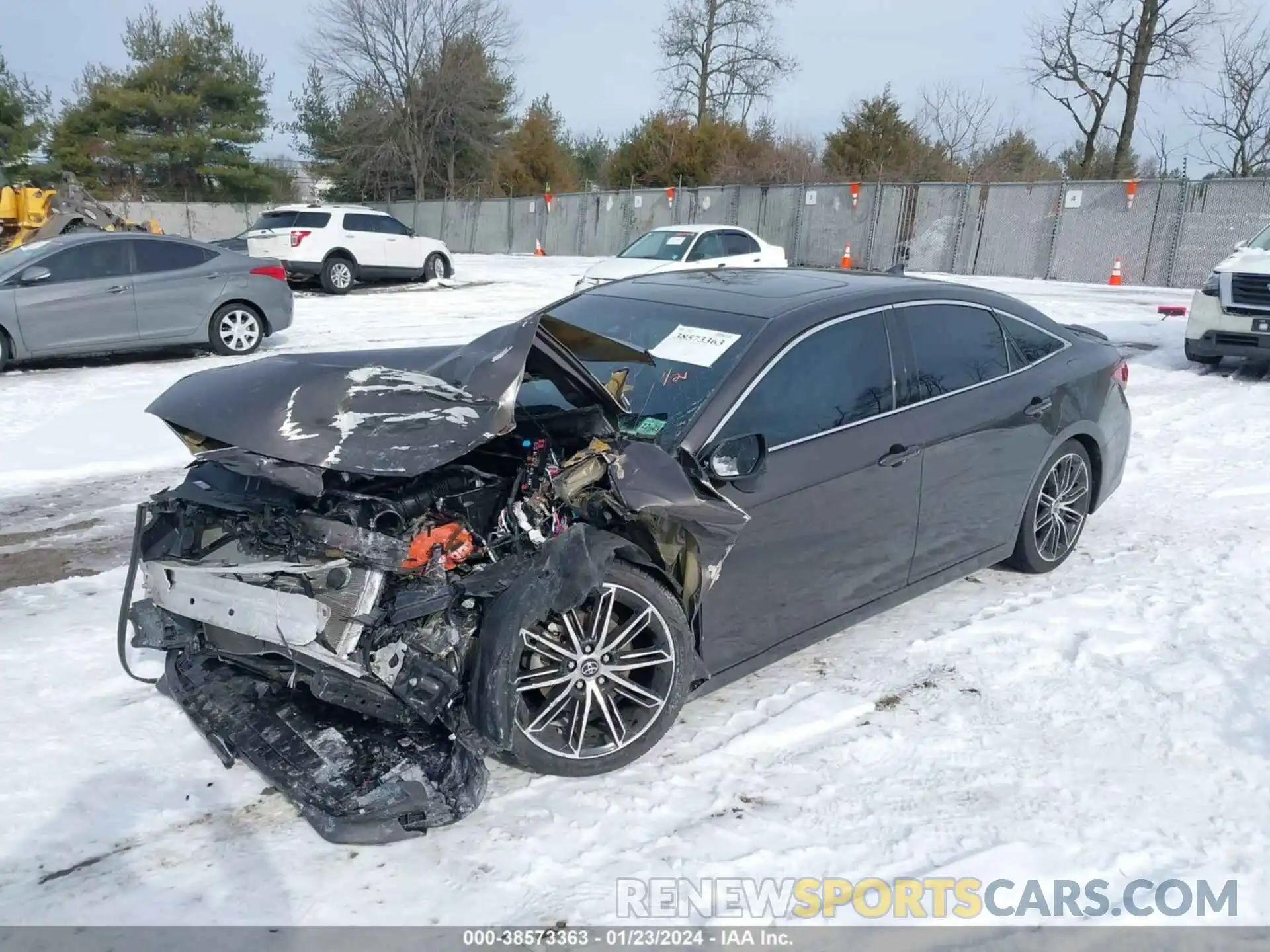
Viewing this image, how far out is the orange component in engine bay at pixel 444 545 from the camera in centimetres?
306

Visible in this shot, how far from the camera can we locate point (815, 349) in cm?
405

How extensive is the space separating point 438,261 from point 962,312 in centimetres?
1864

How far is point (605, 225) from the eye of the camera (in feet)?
111

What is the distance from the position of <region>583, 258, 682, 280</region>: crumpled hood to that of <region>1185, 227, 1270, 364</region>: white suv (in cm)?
721

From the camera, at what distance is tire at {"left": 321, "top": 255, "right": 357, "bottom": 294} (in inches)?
779

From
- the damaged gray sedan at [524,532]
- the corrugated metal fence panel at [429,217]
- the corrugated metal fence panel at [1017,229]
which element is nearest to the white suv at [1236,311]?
the damaged gray sedan at [524,532]

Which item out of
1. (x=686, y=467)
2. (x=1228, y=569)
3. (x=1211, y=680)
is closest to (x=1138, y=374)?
(x=1228, y=569)

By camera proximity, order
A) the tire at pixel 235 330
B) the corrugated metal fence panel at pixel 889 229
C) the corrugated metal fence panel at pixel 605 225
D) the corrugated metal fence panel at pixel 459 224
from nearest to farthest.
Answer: the tire at pixel 235 330, the corrugated metal fence panel at pixel 889 229, the corrugated metal fence panel at pixel 605 225, the corrugated metal fence panel at pixel 459 224

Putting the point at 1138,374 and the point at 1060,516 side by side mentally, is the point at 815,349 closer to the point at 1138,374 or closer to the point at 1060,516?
the point at 1060,516

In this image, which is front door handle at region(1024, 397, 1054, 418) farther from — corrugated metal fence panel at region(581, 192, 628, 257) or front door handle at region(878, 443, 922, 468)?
corrugated metal fence panel at region(581, 192, 628, 257)

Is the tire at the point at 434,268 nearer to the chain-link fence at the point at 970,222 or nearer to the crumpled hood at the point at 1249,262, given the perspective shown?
the chain-link fence at the point at 970,222

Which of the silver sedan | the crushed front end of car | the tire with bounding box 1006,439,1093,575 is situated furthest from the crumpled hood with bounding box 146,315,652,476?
the silver sedan

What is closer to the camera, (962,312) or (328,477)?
(328,477)

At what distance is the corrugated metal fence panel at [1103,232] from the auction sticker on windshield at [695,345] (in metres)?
21.2
